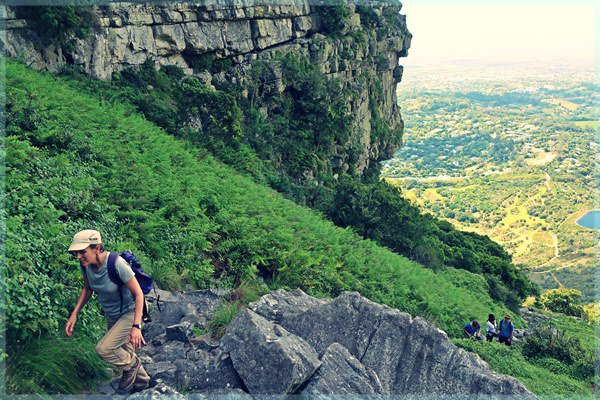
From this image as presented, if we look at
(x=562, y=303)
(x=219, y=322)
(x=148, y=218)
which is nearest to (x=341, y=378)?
(x=219, y=322)

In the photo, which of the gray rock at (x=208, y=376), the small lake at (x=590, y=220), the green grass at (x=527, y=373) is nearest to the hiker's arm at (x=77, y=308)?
the gray rock at (x=208, y=376)

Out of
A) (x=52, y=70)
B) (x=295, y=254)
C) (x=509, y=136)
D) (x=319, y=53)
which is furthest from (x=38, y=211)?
(x=509, y=136)

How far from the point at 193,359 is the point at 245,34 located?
82.8 ft

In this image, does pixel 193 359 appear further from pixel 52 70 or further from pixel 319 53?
pixel 319 53

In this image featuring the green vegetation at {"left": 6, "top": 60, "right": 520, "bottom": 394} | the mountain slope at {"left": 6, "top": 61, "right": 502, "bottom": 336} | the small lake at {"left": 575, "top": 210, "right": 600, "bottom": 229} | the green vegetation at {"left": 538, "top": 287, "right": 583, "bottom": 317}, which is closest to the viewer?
the green vegetation at {"left": 6, "top": 60, "right": 520, "bottom": 394}

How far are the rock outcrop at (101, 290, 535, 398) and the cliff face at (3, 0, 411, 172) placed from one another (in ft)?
51.0

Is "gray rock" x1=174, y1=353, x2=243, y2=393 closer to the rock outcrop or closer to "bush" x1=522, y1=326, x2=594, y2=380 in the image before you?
the rock outcrop

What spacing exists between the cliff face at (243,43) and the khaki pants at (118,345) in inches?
627

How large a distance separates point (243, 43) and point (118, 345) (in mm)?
25476

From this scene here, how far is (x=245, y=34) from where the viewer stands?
94.8 feet

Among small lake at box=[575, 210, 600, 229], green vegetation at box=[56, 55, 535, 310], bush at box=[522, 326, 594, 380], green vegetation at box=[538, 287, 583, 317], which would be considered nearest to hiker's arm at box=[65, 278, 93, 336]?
bush at box=[522, 326, 594, 380]

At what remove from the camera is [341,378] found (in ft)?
20.8

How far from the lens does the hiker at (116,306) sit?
17.9ft

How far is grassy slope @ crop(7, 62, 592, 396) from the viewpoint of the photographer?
833 centimetres
